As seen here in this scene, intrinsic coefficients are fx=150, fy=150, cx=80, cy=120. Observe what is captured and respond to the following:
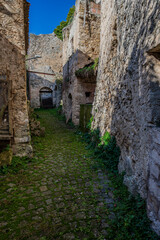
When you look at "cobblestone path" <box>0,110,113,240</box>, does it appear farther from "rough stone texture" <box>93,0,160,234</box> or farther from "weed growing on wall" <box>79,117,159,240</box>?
"rough stone texture" <box>93,0,160,234</box>

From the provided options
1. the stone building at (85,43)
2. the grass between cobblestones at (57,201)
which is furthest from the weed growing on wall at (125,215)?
the stone building at (85,43)

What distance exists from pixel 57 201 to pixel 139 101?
7.65 feet

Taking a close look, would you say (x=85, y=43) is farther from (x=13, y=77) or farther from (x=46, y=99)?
(x=46, y=99)

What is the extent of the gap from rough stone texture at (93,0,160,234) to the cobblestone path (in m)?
0.75

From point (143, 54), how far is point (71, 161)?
3.33 m

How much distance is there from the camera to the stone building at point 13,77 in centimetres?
404

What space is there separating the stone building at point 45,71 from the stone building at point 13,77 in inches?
495

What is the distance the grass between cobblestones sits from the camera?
2105 mm

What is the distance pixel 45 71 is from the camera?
18.3 m

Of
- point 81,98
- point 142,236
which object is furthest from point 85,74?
point 142,236

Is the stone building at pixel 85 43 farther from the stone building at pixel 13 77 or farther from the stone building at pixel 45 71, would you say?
the stone building at pixel 45 71

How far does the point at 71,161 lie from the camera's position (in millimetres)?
4477

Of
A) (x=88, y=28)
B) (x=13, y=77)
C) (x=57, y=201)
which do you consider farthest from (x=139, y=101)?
(x=88, y=28)

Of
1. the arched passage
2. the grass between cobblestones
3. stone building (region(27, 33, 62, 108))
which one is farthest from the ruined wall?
the arched passage
